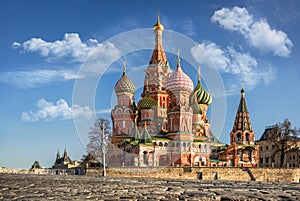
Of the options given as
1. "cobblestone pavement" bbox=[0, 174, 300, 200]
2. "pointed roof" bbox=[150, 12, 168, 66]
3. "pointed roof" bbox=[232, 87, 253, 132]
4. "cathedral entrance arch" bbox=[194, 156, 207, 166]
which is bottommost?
"cathedral entrance arch" bbox=[194, 156, 207, 166]

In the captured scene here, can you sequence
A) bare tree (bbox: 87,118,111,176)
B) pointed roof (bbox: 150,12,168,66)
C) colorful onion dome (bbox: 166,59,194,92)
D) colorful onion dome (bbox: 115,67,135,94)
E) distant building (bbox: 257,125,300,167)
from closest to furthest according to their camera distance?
bare tree (bbox: 87,118,111,176) → colorful onion dome (bbox: 166,59,194,92) → colorful onion dome (bbox: 115,67,135,94) → pointed roof (bbox: 150,12,168,66) → distant building (bbox: 257,125,300,167)

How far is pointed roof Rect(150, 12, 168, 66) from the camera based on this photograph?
54469mm

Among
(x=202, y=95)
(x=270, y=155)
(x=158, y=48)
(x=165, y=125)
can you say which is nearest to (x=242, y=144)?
(x=202, y=95)

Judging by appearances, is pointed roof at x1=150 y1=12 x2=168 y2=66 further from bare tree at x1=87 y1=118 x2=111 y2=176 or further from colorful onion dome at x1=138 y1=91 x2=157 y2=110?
bare tree at x1=87 y1=118 x2=111 y2=176

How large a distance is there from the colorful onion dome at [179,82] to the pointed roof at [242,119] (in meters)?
7.58

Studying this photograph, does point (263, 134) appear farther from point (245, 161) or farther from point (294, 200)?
point (294, 200)

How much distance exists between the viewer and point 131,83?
51156mm

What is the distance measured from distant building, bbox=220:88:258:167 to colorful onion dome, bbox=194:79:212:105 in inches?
270

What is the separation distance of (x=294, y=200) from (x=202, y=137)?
38.5 m

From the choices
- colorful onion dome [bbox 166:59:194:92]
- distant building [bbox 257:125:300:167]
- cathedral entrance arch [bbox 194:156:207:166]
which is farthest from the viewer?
distant building [bbox 257:125:300:167]

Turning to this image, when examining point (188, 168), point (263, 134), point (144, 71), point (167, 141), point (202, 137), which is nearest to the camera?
point (188, 168)

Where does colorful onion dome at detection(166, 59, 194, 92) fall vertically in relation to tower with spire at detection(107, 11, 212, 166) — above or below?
above

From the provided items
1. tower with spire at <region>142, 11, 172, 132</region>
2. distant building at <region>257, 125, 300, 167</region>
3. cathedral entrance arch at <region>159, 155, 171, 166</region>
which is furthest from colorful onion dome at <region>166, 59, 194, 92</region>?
distant building at <region>257, 125, 300, 167</region>

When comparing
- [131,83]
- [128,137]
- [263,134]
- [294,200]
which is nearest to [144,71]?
[131,83]
